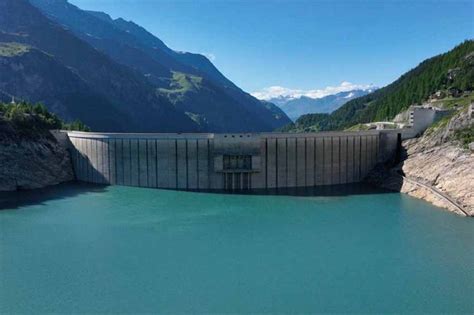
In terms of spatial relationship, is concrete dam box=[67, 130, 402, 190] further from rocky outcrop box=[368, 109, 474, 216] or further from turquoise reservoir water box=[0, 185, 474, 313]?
turquoise reservoir water box=[0, 185, 474, 313]

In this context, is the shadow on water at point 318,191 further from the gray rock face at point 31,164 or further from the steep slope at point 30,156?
the steep slope at point 30,156

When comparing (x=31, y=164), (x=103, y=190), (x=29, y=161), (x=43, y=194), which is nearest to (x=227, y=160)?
(x=103, y=190)

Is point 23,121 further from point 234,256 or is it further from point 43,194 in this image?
point 234,256

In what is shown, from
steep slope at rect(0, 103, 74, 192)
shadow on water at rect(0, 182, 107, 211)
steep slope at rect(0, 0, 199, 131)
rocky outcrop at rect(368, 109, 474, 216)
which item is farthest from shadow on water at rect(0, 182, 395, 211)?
steep slope at rect(0, 0, 199, 131)

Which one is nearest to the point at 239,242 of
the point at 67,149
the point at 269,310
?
the point at 269,310

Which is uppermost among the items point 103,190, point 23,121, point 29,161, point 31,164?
point 23,121

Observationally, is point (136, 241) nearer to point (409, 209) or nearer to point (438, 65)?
point (409, 209)
